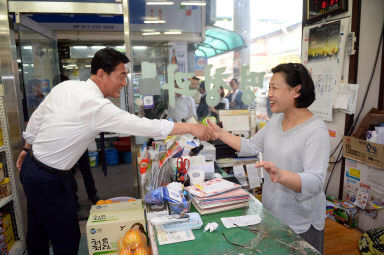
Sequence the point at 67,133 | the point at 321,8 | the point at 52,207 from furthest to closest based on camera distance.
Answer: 1. the point at 321,8
2. the point at 52,207
3. the point at 67,133

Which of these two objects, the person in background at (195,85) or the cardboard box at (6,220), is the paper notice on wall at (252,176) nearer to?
the person in background at (195,85)

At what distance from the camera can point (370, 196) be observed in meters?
2.58

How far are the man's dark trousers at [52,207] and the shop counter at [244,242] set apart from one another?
0.86 metres

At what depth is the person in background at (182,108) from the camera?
2990 mm

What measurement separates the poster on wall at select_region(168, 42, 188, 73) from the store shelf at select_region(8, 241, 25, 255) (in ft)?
Answer: 7.89

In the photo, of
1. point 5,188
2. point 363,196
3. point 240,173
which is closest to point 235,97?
point 240,173

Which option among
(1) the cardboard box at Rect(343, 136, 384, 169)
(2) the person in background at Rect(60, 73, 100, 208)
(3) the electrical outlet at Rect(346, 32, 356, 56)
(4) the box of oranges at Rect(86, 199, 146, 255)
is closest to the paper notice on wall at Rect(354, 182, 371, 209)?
(1) the cardboard box at Rect(343, 136, 384, 169)

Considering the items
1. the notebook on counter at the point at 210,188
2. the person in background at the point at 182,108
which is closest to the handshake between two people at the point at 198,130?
the notebook on counter at the point at 210,188

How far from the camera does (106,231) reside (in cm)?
166

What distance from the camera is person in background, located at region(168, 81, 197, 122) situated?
2.99 metres

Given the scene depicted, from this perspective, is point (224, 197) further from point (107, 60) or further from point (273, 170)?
point (107, 60)

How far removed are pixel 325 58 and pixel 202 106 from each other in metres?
1.41

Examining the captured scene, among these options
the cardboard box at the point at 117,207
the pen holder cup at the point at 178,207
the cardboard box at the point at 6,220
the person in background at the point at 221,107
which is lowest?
the cardboard box at the point at 6,220

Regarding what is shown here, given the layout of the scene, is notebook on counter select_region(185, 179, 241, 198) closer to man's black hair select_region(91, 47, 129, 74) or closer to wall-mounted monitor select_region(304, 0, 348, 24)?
man's black hair select_region(91, 47, 129, 74)
